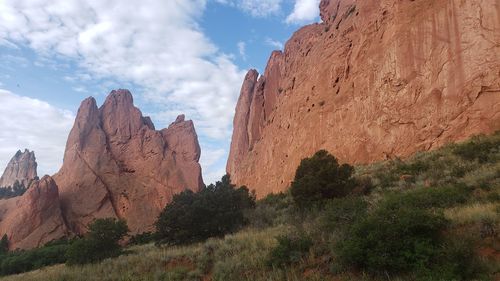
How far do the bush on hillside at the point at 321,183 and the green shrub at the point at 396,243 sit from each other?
346 inches

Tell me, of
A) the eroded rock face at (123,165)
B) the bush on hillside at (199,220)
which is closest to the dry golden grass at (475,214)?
the bush on hillside at (199,220)

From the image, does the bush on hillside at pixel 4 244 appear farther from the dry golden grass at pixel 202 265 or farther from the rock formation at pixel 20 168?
the rock formation at pixel 20 168

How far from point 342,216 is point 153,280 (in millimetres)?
6038

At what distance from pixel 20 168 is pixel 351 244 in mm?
113850

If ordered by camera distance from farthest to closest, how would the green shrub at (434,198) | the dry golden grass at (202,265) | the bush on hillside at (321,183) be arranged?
the bush on hillside at (321,183)
the dry golden grass at (202,265)
the green shrub at (434,198)

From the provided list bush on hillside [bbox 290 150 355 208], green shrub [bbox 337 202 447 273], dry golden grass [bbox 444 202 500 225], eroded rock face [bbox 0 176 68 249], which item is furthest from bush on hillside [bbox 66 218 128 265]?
eroded rock face [bbox 0 176 68 249]

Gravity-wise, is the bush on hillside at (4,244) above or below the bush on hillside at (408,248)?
above

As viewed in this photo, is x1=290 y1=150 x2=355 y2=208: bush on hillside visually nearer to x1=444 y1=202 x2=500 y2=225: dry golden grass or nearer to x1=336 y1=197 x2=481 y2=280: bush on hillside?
x1=444 y1=202 x2=500 y2=225: dry golden grass

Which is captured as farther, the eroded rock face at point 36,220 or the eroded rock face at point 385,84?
the eroded rock face at point 36,220

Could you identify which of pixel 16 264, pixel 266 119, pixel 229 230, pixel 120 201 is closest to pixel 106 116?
pixel 120 201

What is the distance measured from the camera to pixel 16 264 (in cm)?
3069

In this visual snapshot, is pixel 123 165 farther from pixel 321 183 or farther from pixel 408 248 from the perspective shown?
pixel 408 248

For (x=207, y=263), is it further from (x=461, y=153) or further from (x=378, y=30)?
(x=378, y=30)

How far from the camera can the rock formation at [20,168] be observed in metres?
102
